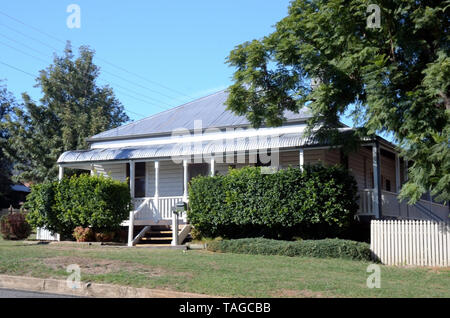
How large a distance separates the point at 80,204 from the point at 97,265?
8.29 metres

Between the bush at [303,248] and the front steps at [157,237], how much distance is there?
3950 mm

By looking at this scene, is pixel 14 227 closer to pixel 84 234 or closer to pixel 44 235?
pixel 44 235

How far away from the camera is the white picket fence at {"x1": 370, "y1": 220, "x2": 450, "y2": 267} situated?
14.2 metres

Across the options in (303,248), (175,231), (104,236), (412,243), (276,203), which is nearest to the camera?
(412,243)

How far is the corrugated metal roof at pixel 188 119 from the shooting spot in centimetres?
2405

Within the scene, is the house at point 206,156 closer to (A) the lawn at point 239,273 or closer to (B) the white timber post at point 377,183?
(B) the white timber post at point 377,183

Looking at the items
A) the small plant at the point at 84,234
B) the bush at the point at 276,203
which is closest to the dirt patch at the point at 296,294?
the bush at the point at 276,203

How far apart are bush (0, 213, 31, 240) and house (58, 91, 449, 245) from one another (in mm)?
2970

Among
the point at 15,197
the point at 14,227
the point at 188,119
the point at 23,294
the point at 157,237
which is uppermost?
the point at 188,119

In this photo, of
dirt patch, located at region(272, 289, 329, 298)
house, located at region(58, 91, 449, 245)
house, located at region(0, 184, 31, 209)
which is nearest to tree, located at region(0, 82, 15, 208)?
house, located at region(0, 184, 31, 209)

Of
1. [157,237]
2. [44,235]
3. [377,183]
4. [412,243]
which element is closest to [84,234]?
[157,237]

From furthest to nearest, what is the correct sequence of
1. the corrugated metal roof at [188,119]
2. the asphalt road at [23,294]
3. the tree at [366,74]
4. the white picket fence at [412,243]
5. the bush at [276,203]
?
the corrugated metal roof at [188,119] → the bush at [276,203] → the white picket fence at [412,243] → the tree at [366,74] → the asphalt road at [23,294]

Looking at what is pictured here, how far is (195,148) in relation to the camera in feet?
69.8
